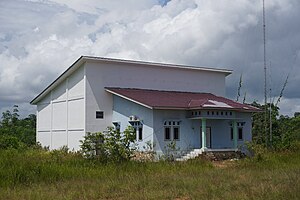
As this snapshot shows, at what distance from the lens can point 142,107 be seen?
87.5 ft

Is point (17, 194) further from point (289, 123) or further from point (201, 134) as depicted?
point (289, 123)

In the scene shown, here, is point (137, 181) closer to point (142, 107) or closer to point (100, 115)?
point (142, 107)

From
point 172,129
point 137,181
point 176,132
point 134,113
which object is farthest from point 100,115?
point 137,181

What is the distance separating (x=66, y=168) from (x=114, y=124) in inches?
497

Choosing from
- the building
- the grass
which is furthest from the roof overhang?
the grass

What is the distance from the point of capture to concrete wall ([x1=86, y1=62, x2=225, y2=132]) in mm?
28125

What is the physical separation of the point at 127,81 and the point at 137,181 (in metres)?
15.9

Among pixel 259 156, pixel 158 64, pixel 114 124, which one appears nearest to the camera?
pixel 259 156

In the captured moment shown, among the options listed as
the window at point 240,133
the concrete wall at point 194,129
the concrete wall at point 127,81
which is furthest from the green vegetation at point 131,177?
the concrete wall at point 127,81

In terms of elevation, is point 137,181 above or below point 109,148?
below

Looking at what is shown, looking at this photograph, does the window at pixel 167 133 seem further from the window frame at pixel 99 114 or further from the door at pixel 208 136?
the window frame at pixel 99 114

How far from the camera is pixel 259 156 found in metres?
20.5

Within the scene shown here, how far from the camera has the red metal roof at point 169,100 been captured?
2589 cm

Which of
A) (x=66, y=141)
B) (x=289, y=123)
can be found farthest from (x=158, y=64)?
(x=289, y=123)
